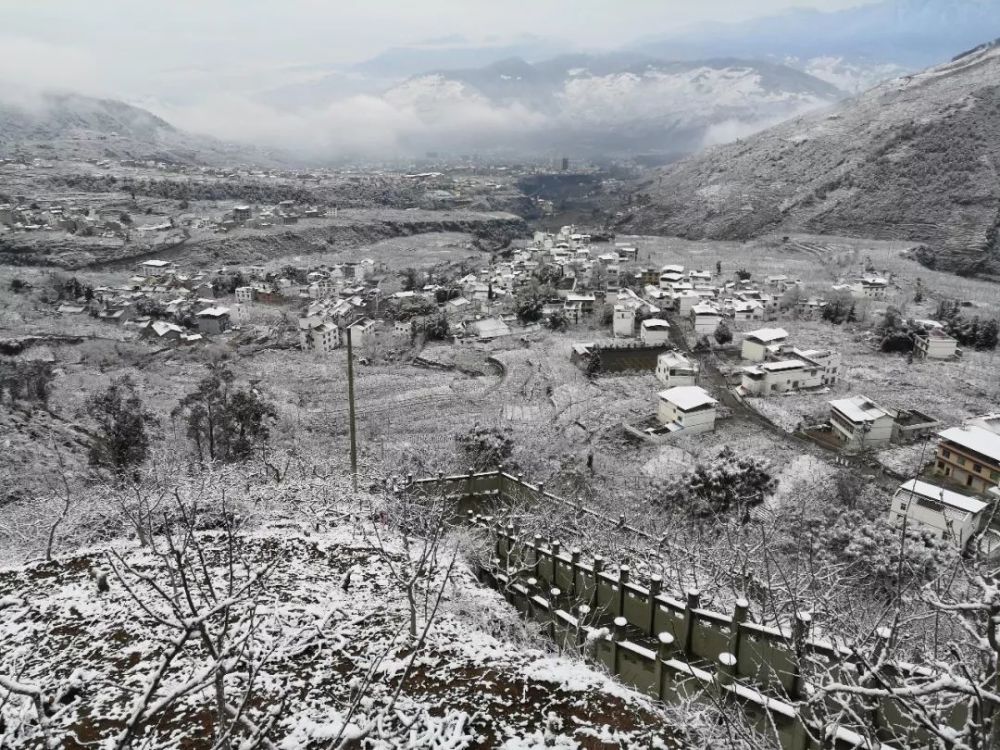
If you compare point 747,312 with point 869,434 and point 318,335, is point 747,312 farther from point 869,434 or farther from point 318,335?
point 318,335

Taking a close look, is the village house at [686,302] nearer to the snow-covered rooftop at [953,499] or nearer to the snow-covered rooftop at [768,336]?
the snow-covered rooftop at [768,336]

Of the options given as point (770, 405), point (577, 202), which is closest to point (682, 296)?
point (770, 405)

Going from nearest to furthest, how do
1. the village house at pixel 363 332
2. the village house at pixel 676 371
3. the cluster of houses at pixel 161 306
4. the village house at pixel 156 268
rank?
the village house at pixel 676 371, the village house at pixel 363 332, the cluster of houses at pixel 161 306, the village house at pixel 156 268

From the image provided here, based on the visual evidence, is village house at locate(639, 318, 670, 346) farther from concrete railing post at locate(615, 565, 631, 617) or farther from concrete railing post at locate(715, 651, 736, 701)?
concrete railing post at locate(715, 651, 736, 701)

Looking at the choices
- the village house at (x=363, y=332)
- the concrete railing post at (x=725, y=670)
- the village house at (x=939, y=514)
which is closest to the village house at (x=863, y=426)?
the village house at (x=939, y=514)

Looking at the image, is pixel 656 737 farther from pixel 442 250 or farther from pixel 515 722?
pixel 442 250

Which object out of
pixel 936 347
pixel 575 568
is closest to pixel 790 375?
pixel 936 347
